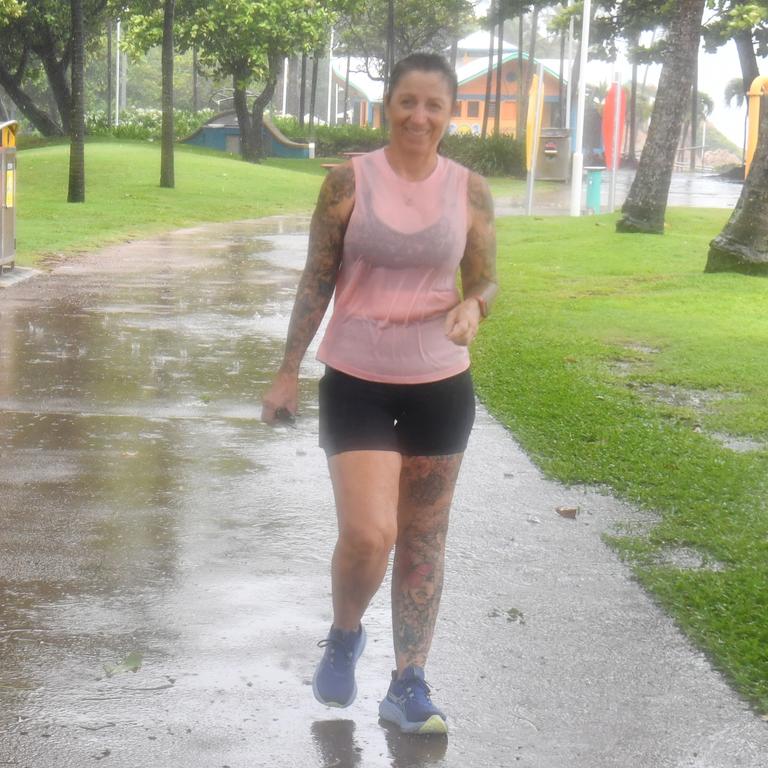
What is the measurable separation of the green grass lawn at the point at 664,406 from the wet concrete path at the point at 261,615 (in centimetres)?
19

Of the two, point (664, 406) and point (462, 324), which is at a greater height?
point (462, 324)

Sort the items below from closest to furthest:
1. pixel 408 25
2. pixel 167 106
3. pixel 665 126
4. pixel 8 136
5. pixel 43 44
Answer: pixel 8 136 < pixel 665 126 < pixel 167 106 < pixel 43 44 < pixel 408 25

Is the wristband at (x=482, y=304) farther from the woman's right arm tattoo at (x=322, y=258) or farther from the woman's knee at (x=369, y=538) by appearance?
the woman's knee at (x=369, y=538)

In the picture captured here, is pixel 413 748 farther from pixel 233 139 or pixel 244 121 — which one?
pixel 233 139

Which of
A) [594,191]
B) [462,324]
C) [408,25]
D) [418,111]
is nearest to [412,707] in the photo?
[462,324]

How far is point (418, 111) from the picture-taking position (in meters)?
3.69

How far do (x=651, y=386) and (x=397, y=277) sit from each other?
20.7 feet

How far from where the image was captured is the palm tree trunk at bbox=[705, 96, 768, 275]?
51.0 feet

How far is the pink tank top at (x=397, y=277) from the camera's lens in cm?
362

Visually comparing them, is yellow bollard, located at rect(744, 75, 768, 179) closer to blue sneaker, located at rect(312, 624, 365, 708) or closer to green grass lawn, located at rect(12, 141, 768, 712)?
green grass lawn, located at rect(12, 141, 768, 712)

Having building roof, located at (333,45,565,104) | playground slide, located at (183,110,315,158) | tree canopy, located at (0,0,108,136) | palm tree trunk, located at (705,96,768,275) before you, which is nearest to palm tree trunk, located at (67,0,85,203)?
palm tree trunk, located at (705,96,768,275)

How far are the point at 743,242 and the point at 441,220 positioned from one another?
12955 mm

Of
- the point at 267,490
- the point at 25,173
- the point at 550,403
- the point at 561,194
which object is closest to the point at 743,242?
the point at 550,403

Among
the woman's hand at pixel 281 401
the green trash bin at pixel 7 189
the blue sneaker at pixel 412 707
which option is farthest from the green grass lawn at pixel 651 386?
the green trash bin at pixel 7 189
